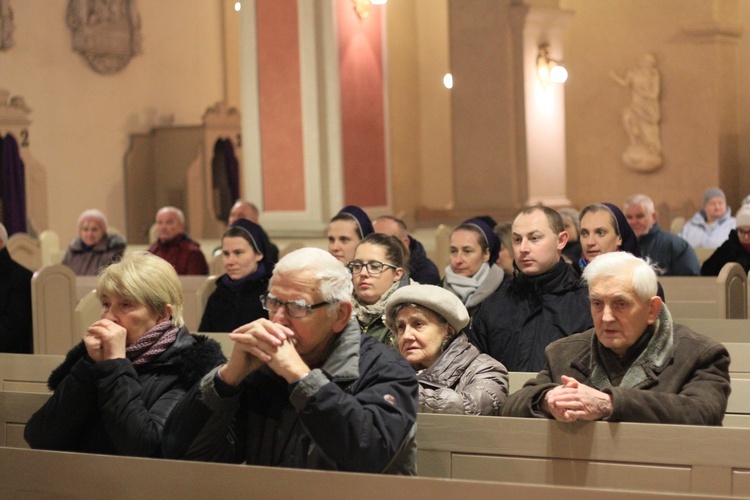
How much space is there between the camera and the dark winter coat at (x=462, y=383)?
3.37 metres

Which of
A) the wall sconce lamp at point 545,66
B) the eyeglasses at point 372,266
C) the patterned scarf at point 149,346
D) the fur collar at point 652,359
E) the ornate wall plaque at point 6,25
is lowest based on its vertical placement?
the fur collar at point 652,359

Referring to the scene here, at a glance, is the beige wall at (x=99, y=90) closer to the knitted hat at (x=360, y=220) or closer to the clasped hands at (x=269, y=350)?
the knitted hat at (x=360, y=220)

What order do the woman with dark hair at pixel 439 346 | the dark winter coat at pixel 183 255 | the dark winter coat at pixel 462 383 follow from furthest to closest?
the dark winter coat at pixel 183 255
the woman with dark hair at pixel 439 346
the dark winter coat at pixel 462 383

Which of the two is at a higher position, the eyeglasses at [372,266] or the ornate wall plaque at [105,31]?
the ornate wall plaque at [105,31]

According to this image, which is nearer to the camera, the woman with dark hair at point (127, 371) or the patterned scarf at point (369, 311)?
the woman with dark hair at point (127, 371)

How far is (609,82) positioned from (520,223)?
11.3 meters

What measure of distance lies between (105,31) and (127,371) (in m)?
13.2

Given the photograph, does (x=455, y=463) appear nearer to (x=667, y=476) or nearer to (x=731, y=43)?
(x=667, y=476)

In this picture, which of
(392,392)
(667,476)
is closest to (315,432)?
(392,392)

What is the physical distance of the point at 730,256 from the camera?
287 inches

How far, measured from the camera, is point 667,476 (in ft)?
9.41

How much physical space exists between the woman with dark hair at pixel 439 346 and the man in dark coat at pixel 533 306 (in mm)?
735

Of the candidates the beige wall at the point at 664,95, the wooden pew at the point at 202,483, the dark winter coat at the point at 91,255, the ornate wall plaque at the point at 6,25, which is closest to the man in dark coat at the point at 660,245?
the dark winter coat at the point at 91,255

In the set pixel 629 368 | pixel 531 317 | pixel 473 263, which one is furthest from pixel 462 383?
pixel 473 263
